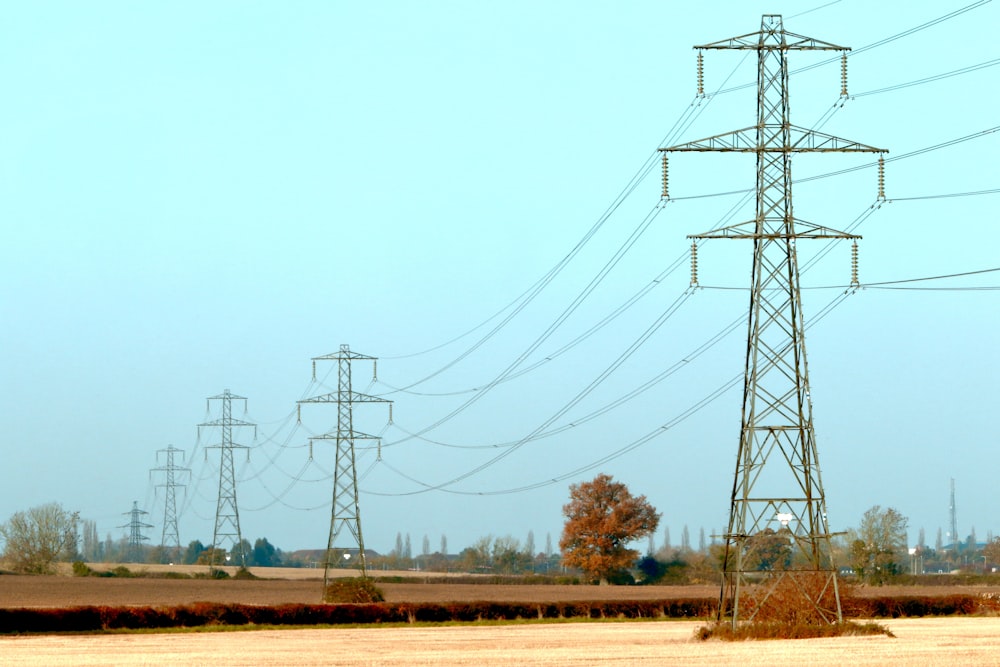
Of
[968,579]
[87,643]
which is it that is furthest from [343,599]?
[968,579]

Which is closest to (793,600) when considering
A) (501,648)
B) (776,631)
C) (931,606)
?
(776,631)

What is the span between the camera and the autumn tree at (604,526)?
14312cm

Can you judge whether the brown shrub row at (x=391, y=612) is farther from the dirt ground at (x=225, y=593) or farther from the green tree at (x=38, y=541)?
the green tree at (x=38, y=541)

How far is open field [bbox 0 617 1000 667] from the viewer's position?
129 ft

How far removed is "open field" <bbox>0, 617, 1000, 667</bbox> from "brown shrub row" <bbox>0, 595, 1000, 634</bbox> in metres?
3.98

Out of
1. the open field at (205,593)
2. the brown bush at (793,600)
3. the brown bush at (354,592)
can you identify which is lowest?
the open field at (205,593)

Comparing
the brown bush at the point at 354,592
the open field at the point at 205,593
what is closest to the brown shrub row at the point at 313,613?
the brown bush at the point at 354,592

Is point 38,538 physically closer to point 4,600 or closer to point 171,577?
point 171,577

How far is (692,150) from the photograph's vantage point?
44406 mm

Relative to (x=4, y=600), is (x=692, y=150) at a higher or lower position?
higher

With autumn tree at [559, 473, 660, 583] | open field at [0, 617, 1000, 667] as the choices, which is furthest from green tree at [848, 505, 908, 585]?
open field at [0, 617, 1000, 667]

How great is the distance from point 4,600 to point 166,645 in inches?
1719

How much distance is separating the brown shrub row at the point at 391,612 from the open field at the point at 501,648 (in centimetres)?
398

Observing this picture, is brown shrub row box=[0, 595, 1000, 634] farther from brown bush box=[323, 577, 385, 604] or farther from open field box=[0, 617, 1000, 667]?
brown bush box=[323, 577, 385, 604]
